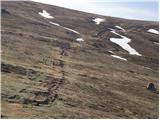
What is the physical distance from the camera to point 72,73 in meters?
37.1

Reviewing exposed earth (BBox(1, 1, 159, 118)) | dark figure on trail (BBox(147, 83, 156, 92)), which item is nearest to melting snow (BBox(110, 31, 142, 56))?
exposed earth (BBox(1, 1, 159, 118))

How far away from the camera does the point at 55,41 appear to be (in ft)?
179

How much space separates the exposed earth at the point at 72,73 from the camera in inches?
1020

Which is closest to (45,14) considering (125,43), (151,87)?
(125,43)

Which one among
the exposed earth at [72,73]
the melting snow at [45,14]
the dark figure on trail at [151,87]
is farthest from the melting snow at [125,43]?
the dark figure on trail at [151,87]

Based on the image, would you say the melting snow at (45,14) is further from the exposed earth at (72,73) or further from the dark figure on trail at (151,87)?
the dark figure on trail at (151,87)

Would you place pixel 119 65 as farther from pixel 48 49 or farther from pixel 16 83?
pixel 16 83

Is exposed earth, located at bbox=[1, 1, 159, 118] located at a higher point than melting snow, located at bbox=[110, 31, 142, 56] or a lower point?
lower

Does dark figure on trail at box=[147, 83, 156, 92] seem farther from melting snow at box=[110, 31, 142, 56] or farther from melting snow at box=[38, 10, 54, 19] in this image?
melting snow at box=[38, 10, 54, 19]

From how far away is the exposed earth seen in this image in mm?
25916

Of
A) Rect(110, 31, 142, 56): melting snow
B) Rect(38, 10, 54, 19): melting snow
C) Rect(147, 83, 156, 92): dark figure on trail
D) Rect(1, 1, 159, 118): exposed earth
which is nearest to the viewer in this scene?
Rect(1, 1, 159, 118): exposed earth

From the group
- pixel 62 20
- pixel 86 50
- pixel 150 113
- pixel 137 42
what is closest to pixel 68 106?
pixel 150 113

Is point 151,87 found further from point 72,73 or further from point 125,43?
point 125,43

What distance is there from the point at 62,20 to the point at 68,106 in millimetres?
56366
